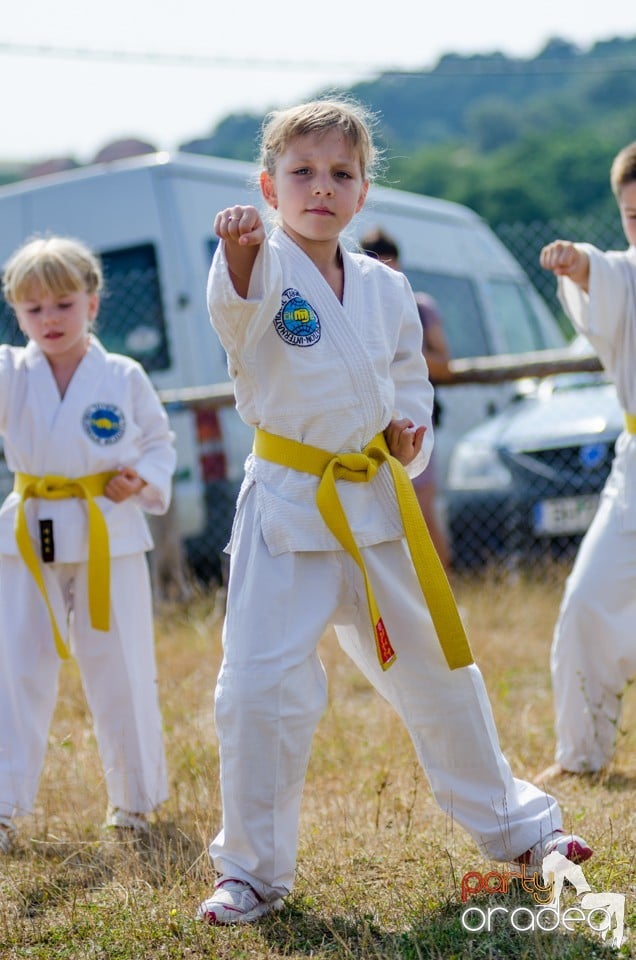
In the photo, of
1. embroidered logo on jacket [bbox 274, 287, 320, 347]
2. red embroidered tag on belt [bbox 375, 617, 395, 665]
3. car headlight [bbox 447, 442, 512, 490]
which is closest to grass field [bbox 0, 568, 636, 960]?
red embroidered tag on belt [bbox 375, 617, 395, 665]

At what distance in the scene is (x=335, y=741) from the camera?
4371mm

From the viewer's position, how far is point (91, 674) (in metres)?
3.92

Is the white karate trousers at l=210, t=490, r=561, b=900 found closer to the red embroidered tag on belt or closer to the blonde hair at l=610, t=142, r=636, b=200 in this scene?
the red embroidered tag on belt

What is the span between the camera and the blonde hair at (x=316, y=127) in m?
2.96

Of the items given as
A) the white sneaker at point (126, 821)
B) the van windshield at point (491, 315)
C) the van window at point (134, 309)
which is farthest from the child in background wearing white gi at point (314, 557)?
the van windshield at point (491, 315)

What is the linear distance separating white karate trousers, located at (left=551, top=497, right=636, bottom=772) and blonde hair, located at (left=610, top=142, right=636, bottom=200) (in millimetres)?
963

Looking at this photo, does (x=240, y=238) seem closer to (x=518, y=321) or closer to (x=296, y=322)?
(x=296, y=322)

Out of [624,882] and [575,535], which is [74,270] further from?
[575,535]

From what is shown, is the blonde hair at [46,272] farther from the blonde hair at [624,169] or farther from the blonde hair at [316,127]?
the blonde hair at [624,169]

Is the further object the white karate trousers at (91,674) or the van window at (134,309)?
the van window at (134,309)

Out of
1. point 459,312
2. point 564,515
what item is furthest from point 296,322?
point 459,312

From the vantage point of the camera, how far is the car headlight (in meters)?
7.24

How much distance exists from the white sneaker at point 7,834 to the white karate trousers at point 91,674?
0.07 m

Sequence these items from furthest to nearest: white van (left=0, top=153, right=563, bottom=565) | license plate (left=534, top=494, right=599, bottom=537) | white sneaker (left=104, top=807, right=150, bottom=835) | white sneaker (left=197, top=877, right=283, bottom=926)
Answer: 1. white van (left=0, top=153, right=563, bottom=565)
2. license plate (left=534, top=494, right=599, bottom=537)
3. white sneaker (left=104, top=807, right=150, bottom=835)
4. white sneaker (left=197, top=877, right=283, bottom=926)
